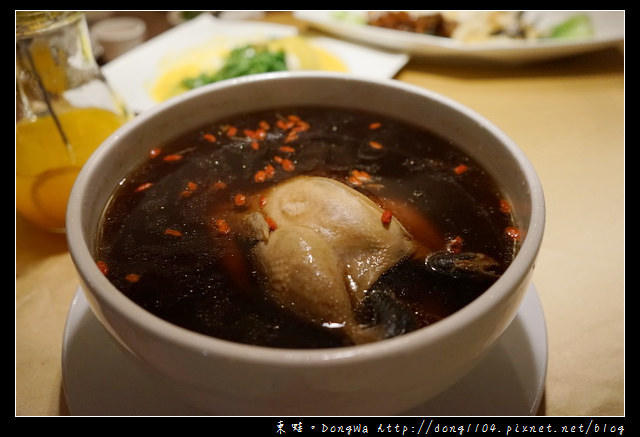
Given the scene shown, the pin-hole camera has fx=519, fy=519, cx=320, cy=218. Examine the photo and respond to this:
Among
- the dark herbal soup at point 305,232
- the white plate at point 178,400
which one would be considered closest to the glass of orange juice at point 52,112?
the dark herbal soup at point 305,232

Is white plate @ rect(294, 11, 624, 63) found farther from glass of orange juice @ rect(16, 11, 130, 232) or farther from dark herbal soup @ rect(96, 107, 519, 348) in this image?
glass of orange juice @ rect(16, 11, 130, 232)

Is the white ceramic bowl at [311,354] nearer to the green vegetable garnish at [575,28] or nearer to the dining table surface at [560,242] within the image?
the dining table surface at [560,242]

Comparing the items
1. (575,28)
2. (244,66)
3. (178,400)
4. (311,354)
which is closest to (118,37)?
(244,66)

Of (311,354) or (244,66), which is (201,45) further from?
(311,354)

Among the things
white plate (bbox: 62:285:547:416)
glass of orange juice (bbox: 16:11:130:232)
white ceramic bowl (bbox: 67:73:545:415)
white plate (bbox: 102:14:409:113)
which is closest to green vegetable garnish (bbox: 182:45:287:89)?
white plate (bbox: 102:14:409:113)

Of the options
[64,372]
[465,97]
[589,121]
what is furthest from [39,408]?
[589,121]

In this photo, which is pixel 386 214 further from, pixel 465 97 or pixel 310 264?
pixel 465 97
